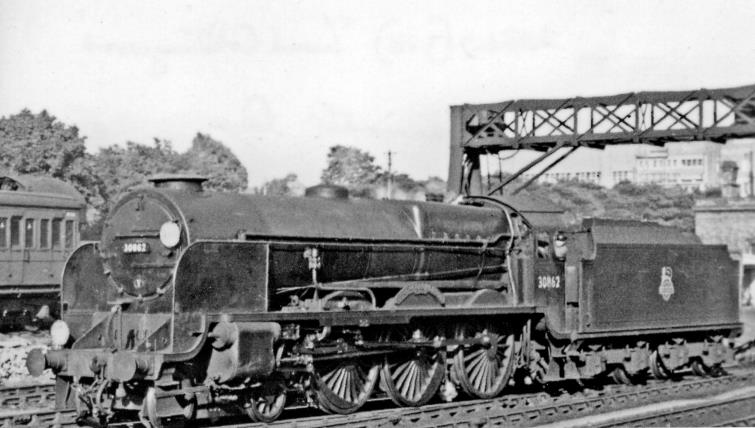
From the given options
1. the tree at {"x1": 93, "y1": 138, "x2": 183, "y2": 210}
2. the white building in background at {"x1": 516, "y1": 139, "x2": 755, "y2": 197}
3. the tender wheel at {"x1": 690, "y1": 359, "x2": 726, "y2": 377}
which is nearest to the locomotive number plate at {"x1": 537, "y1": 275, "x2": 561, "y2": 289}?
the tender wheel at {"x1": 690, "y1": 359, "x2": 726, "y2": 377}

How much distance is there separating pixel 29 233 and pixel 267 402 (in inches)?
507

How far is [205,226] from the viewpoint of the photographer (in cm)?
1009

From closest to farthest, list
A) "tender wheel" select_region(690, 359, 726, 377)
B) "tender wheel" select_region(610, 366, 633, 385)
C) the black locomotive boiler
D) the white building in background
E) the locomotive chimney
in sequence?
1. the black locomotive boiler
2. the locomotive chimney
3. "tender wheel" select_region(610, 366, 633, 385)
4. "tender wheel" select_region(690, 359, 726, 377)
5. the white building in background

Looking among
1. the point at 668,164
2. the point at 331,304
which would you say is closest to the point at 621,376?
the point at 331,304

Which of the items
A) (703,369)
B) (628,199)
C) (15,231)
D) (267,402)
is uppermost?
(628,199)

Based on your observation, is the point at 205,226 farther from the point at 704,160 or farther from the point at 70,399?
the point at 704,160

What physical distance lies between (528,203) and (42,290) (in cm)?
1253

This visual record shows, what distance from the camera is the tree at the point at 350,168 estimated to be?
179ft

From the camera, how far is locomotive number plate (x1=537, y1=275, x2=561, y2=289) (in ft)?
44.4

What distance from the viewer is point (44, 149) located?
114 ft

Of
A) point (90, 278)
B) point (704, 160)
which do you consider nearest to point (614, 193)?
point (704, 160)

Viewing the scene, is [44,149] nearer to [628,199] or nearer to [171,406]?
[171,406]

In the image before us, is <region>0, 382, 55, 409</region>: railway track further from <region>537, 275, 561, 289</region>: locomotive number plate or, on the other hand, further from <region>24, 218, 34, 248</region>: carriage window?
<region>24, 218, 34, 248</region>: carriage window

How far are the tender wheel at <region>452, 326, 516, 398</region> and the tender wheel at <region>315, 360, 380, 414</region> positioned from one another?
146 cm
